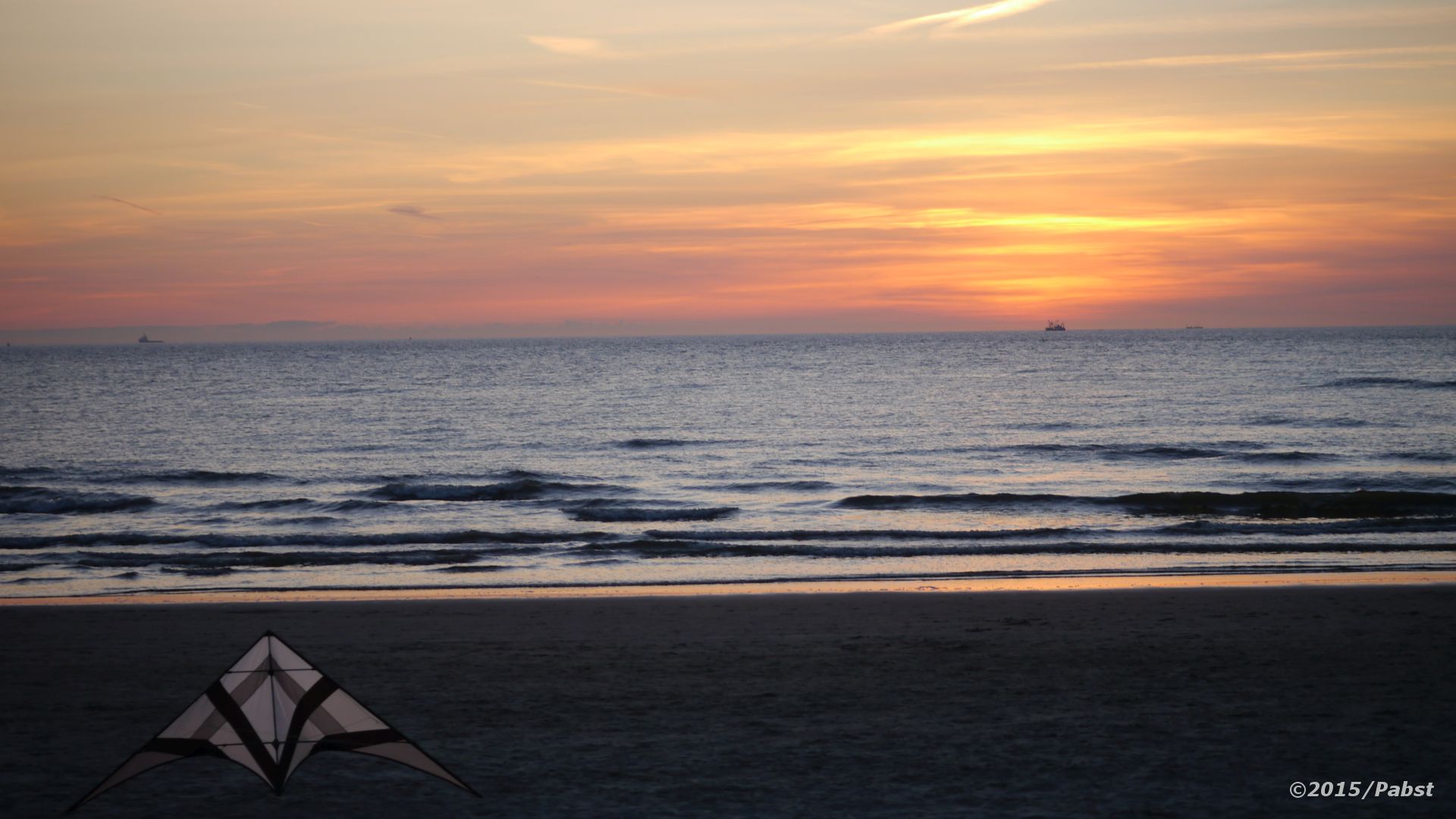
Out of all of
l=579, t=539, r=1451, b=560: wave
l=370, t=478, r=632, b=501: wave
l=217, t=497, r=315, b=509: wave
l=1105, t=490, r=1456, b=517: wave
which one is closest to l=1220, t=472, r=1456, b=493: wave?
l=1105, t=490, r=1456, b=517: wave

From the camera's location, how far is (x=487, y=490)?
28.7m

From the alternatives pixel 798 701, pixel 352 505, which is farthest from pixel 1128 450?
pixel 798 701

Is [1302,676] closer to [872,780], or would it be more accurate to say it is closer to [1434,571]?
[872,780]

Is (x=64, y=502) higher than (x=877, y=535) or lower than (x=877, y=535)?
higher

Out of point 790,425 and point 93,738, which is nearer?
point 93,738

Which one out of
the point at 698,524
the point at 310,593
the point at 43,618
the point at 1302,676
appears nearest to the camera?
the point at 1302,676

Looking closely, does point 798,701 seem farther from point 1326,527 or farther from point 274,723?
point 1326,527

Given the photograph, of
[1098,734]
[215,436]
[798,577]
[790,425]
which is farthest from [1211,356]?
[1098,734]

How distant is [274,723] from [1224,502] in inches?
915

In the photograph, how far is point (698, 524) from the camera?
2308 centimetres

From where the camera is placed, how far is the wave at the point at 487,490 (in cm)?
2772

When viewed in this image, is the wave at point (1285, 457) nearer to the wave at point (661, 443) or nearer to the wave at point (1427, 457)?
the wave at point (1427, 457)

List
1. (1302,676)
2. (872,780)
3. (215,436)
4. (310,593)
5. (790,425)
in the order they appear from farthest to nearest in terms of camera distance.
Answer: (790,425), (215,436), (310,593), (1302,676), (872,780)

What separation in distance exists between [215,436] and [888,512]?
29.8 m
